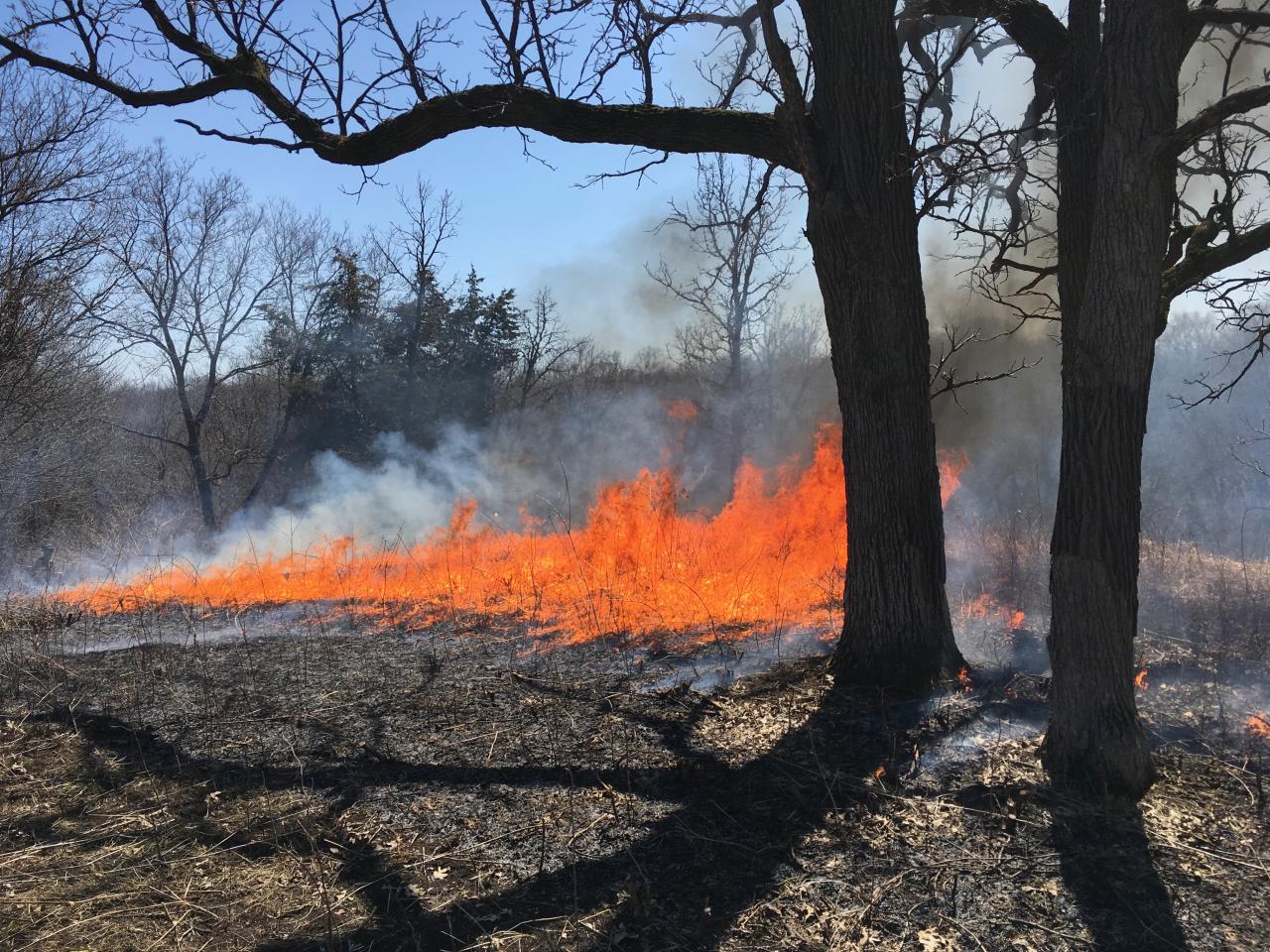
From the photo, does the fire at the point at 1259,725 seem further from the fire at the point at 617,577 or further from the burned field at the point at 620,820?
the fire at the point at 617,577

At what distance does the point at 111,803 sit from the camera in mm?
4488

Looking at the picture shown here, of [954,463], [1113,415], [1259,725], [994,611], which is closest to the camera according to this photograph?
[1113,415]

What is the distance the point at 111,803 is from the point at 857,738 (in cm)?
405

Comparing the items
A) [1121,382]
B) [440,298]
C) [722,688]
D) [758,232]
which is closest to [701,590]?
[722,688]

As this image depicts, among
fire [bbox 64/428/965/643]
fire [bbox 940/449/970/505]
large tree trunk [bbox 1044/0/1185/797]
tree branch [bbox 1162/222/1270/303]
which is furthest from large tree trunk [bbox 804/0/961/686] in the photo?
fire [bbox 940/449/970/505]

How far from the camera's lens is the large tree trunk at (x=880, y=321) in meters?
5.17

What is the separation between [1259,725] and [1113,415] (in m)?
2.36

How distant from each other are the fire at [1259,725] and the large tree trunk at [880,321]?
159 cm

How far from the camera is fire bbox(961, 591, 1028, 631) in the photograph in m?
7.61

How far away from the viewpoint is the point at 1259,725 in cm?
480

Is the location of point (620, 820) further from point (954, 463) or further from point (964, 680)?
point (954, 463)

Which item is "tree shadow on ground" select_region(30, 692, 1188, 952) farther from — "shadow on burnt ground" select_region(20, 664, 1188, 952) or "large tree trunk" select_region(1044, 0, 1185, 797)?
"large tree trunk" select_region(1044, 0, 1185, 797)

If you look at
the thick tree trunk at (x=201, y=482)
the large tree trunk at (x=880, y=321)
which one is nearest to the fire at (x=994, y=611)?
the large tree trunk at (x=880, y=321)

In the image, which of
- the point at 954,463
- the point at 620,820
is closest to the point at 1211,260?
the point at 620,820
